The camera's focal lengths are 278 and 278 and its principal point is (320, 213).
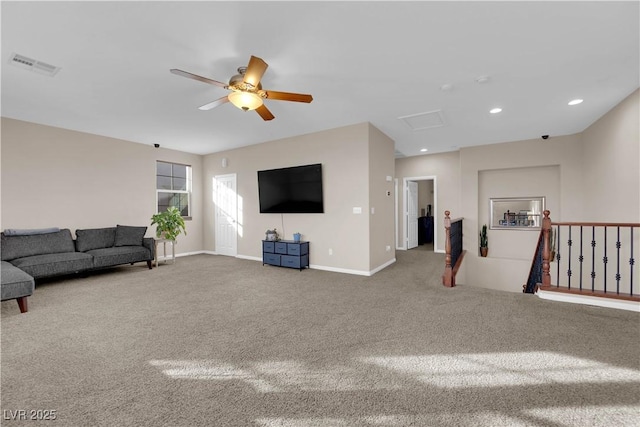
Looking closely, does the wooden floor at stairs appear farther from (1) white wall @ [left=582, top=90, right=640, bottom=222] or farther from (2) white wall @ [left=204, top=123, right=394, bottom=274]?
(2) white wall @ [left=204, top=123, right=394, bottom=274]

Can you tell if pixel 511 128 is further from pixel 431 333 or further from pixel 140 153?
pixel 140 153

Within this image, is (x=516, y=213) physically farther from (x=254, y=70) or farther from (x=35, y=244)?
(x=35, y=244)

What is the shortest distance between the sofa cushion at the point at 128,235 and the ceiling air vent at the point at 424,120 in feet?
17.8

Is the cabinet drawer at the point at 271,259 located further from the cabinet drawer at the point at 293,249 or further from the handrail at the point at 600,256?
the handrail at the point at 600,256

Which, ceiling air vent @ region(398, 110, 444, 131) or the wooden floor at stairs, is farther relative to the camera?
ceiling air vent @ region(398, 110, 444, 131)

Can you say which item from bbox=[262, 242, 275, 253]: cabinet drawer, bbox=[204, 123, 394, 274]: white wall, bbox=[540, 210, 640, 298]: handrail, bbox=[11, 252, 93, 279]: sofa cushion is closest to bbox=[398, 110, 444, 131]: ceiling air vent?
bbox=[204, 123, 394, 274]: white wall

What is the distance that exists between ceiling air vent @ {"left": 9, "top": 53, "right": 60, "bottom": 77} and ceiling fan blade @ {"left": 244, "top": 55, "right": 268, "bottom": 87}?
216 cm

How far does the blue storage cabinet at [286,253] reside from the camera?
207 inches

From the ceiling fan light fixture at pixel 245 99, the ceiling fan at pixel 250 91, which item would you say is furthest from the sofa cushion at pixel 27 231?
the ceiling fan light fixture at pixel 245 99

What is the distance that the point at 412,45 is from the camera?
258 cm

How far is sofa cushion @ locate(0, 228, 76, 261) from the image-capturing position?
4.20 meters

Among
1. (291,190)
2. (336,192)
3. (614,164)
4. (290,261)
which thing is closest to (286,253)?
(290,261)

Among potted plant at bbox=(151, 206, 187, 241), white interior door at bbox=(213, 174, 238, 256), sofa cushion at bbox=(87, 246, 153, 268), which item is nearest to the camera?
sofa cushion at bbox=(87, 246, 153, 268)

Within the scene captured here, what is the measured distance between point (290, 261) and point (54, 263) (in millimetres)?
3625
